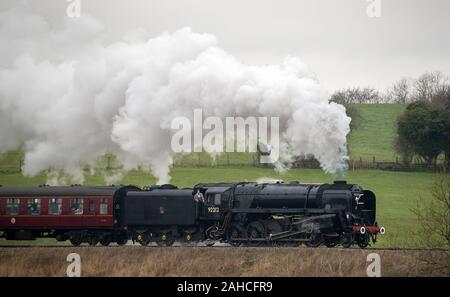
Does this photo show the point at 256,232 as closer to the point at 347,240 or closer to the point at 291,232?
the point at 291,232

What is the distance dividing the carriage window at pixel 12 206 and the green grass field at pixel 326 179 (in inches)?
940

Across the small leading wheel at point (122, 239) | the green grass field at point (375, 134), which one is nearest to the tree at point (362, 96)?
the green grass field at point (375, 134)

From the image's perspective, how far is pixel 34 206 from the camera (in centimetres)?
4984

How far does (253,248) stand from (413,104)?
152 ft

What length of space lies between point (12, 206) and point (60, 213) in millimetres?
3278

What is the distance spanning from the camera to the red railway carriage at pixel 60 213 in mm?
48781

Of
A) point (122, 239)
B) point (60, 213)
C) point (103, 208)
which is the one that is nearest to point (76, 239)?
point (60, 213)

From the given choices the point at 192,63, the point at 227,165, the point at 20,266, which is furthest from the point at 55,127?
the point at 227,165

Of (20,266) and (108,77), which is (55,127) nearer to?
(108,77)

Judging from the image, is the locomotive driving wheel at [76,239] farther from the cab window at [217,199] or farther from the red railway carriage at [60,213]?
the cab window at [217,199]

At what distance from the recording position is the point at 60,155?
194 ft

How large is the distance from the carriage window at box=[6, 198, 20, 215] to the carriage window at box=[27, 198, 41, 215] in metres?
0.78

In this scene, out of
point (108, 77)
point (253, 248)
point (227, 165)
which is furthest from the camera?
point (227, 165)
